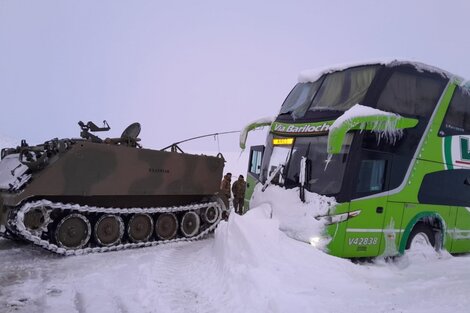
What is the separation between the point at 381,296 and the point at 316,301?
3.59ft

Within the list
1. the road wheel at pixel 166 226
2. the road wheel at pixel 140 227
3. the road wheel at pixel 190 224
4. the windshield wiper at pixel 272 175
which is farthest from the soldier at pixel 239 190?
the windshield wiper at pixel 272 175

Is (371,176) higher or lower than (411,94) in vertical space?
lower

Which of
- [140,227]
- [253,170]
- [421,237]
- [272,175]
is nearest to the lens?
[272,175]

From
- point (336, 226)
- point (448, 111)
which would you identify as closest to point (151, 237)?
point (336, 226)

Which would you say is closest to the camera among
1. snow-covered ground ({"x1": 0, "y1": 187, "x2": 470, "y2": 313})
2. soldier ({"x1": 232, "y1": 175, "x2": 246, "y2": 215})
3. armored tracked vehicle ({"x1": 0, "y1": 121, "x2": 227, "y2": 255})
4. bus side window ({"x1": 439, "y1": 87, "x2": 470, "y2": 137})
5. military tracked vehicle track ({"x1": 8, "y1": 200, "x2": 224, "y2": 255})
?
snow-covered ground ({"x1": 0, "y1": 187, "x2": 470, "y2": 313})

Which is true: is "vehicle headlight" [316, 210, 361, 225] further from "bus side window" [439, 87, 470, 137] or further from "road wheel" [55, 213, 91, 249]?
"road wheel" [55, 213, 91, 249]

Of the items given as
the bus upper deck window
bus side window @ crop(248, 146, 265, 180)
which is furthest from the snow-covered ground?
the bus upper deck window

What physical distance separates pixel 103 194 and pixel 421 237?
6.88 metres

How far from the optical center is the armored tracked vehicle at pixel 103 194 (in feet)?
28.2

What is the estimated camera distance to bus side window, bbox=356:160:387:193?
7957 mm

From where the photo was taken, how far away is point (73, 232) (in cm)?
907

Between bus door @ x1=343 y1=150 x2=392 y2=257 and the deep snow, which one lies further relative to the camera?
bus door @ x1=343 y1=150 x2=392 y2=257

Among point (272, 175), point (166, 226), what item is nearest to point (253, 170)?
point (272, 175)

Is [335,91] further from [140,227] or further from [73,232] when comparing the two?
[73,232]
